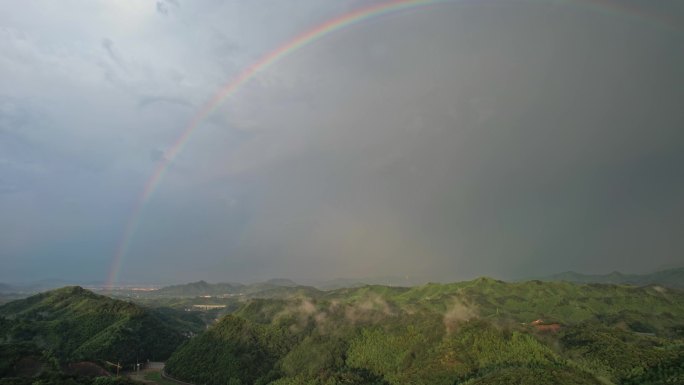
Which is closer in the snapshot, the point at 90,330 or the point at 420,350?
the point at 420,350

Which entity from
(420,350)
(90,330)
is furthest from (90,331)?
(420,350)

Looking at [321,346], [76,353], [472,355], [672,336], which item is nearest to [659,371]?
[472,355]

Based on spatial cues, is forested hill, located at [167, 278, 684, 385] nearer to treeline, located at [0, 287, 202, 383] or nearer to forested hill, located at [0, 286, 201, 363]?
treeline, located at [0, 287, 202, 383]

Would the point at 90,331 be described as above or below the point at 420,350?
above

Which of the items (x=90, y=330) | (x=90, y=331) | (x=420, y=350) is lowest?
(x=420, y=350)

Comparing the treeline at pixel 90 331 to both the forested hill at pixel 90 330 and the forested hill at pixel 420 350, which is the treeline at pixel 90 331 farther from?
the forested hill at pixel 420 350

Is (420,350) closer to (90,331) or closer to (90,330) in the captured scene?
(90,331)

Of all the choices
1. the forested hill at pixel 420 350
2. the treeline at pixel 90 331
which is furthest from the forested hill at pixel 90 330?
the forested hill at pixel 420 350

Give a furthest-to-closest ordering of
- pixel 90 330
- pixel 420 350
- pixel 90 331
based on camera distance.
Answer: pixel 90 330 < pixel 90 331 < pixel 420 350

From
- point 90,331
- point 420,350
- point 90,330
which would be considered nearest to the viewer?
point 420,350
